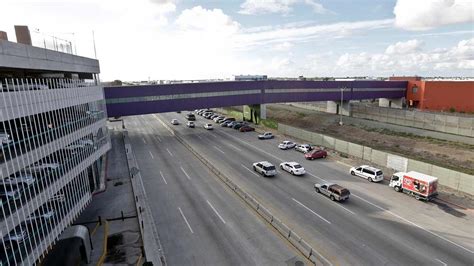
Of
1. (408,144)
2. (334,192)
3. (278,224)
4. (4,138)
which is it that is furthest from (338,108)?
(4,138)

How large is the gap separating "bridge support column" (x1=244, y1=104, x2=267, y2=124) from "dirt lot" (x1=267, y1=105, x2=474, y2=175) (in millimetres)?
10205

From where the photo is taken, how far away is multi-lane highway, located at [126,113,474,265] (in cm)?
1838

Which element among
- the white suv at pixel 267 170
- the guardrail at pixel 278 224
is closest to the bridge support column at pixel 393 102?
the white suv at pixel 267 170

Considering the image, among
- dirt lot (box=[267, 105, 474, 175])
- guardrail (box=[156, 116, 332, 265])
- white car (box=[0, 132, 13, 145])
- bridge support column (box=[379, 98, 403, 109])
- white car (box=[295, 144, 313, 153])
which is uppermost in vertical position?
white car (box=[0, 132, 13, 145])

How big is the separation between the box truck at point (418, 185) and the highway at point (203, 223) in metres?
15.7

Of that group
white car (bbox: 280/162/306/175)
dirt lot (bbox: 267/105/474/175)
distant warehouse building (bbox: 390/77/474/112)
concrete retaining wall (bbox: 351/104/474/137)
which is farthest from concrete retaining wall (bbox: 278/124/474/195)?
distant warehouse building (bbox: 390/77/474/112)

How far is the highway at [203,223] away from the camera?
60.3ft

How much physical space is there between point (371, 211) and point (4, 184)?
1032 inches

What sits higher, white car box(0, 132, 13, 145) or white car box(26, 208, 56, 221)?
white car box(0, 132, 13, 145)

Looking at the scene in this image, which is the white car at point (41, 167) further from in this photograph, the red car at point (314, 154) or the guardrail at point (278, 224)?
the red car at point (314, 154)

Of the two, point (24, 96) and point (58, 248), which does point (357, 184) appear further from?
point (24, 96)

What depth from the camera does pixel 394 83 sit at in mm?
79875

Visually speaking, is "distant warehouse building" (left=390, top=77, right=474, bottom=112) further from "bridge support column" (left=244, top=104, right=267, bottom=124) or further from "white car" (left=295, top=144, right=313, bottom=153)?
"white car" (left=295, top=144, right=313, bottom=153)

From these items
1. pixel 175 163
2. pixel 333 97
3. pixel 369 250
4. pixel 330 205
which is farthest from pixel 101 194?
pixel 333 97
